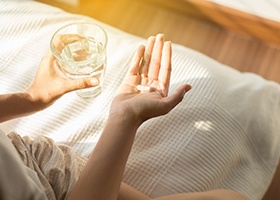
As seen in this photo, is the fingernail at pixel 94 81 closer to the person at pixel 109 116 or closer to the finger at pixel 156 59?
the person at pixel 109 116

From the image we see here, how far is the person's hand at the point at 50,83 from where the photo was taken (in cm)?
96

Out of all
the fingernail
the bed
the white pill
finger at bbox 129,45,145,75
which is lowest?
the bed

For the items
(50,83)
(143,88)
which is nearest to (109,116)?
(143,88)

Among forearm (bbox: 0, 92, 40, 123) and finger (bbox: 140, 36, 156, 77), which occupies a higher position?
finger (bbox: 140, 36, 156, 77)

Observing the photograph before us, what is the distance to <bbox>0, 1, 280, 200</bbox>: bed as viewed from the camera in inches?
36.8

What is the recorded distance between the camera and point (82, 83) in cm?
95

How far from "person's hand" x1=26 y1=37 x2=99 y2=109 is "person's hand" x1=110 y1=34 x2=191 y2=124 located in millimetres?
92

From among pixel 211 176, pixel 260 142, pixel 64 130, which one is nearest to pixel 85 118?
pixel 64 130

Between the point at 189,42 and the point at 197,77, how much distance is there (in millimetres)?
680

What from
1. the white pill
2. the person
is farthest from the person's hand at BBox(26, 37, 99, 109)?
the white pill

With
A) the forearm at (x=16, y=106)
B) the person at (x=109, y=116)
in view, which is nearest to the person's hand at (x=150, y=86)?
the person at (x=109, y=116)

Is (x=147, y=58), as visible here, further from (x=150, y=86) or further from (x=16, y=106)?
(x=16, y=106)

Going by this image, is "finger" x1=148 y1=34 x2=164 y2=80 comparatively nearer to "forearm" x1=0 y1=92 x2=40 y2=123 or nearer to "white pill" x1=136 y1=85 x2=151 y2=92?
"white pill" x1=136 y1=85 x2=151 y2=92

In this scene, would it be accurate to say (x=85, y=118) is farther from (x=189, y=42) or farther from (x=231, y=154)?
(x=189, y=42)
